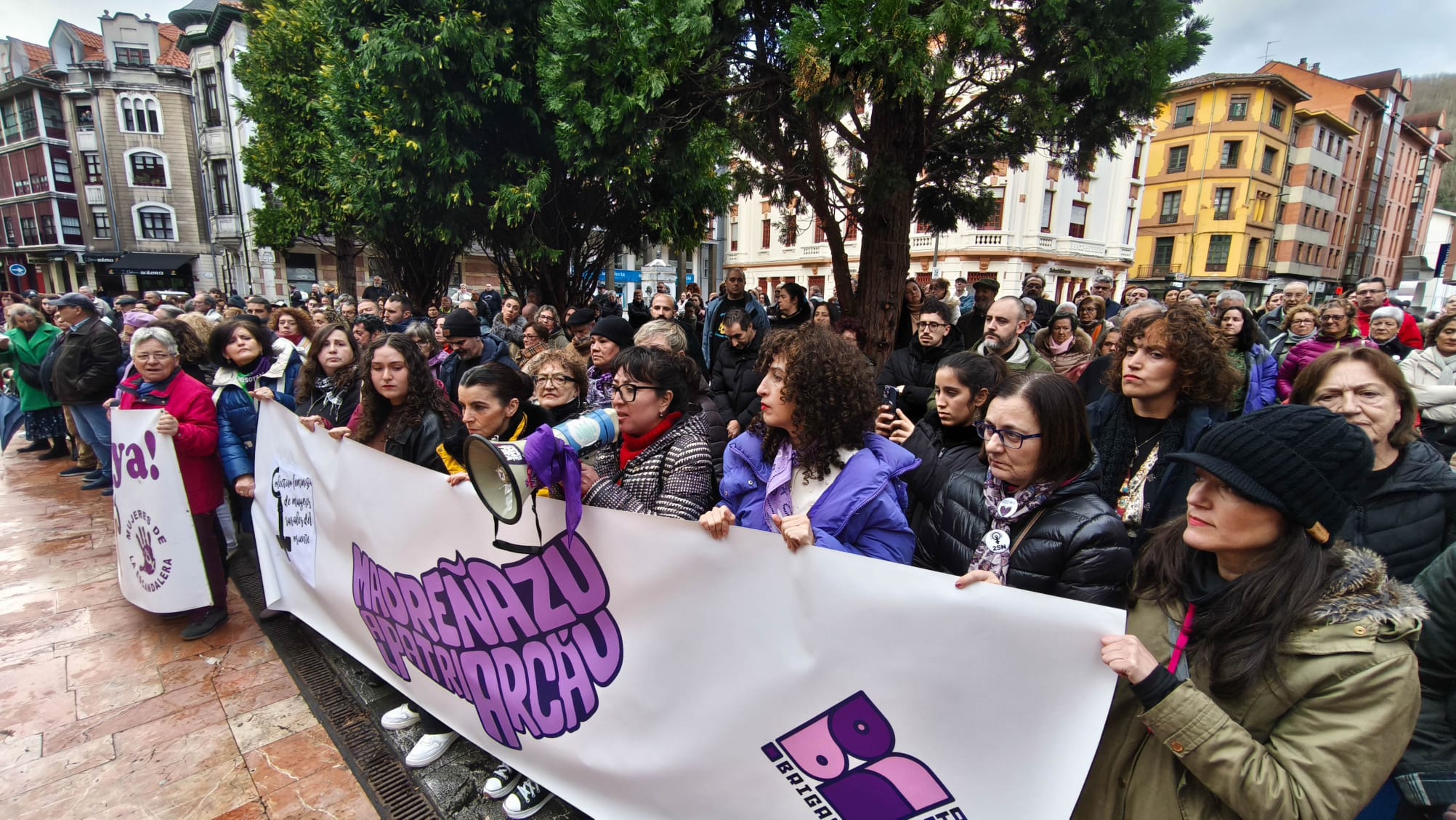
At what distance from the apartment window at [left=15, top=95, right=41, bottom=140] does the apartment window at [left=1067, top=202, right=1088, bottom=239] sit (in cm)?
5551

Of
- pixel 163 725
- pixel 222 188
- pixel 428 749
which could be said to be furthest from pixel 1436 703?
pixel 222 188

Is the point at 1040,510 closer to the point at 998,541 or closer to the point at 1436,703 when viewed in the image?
the point at 998,541

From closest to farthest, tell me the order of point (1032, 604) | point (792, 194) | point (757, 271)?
1. point (1032, 604)
2. point (792, 194)
3. point (757, 271)

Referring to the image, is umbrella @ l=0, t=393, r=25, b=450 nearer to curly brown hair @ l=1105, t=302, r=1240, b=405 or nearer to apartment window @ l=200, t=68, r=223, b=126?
curly brown hair @ l=1105, t=302, r=1240, b=405

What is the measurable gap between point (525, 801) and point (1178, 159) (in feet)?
163

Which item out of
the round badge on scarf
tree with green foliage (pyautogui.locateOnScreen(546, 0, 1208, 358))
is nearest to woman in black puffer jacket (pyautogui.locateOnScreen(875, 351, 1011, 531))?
the round badge on scarf

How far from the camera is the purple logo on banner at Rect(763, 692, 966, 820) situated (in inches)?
58.4

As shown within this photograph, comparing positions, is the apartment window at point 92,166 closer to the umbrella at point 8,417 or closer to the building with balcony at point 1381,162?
the umbrella at point 8,417

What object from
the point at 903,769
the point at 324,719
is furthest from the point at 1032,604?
the point at 324,719

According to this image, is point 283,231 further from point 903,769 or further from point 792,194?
point 903,769

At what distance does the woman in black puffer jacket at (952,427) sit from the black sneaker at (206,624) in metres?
3.92

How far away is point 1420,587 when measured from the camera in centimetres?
151

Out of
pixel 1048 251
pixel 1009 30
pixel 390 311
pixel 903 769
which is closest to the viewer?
pixel 903 769

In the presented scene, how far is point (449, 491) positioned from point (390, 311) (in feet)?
20.0
